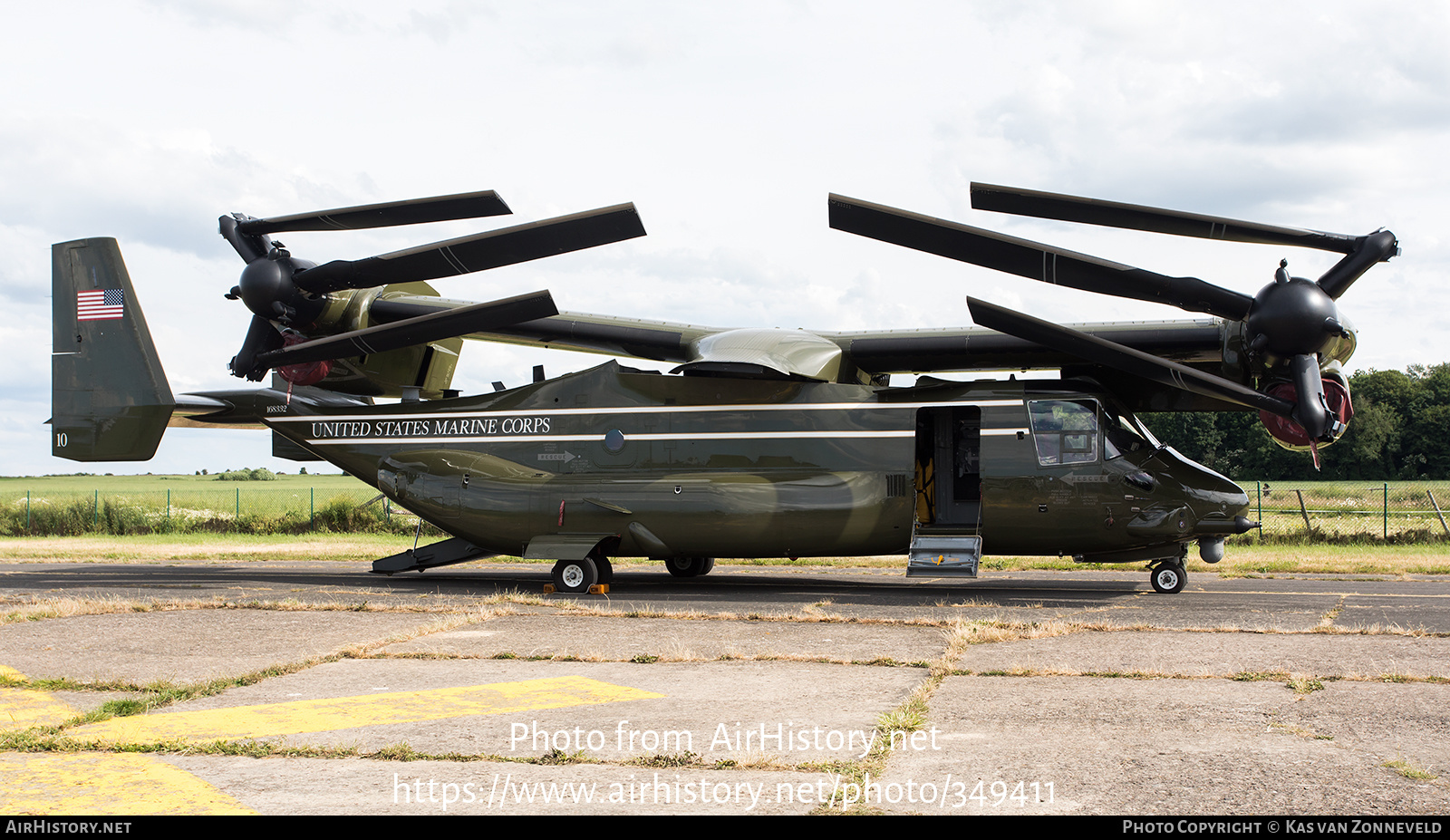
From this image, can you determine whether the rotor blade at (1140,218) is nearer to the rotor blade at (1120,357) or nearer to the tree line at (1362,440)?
the rotor blade at (1120,357)

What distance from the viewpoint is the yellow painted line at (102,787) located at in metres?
4.07

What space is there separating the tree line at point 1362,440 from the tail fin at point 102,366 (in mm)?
52024

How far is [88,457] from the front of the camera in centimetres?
1562

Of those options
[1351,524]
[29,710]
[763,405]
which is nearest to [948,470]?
[763,405]

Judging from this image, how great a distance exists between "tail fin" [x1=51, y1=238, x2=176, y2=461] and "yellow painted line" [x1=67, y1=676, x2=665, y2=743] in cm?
1127

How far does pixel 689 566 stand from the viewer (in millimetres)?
15688

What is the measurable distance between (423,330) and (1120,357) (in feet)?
27.7

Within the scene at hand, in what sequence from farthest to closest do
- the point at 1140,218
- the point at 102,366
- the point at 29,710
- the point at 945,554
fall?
the point at 102,366 → the point at 945,554 → the point at 1140,218 → the point at 29,710

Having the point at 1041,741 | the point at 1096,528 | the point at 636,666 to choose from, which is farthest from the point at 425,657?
the point at 1096,528

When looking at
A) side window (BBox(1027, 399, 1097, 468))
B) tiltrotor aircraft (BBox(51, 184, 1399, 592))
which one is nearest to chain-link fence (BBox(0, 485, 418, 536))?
tiltrotor aircraft (BBox(51, 184, 1399, 592))

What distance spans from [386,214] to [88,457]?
7.12m

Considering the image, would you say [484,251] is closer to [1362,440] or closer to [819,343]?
[819,343]

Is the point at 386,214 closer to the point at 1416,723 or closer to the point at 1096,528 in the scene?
the point at 1096,528

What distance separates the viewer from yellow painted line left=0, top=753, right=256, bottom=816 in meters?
4.07
